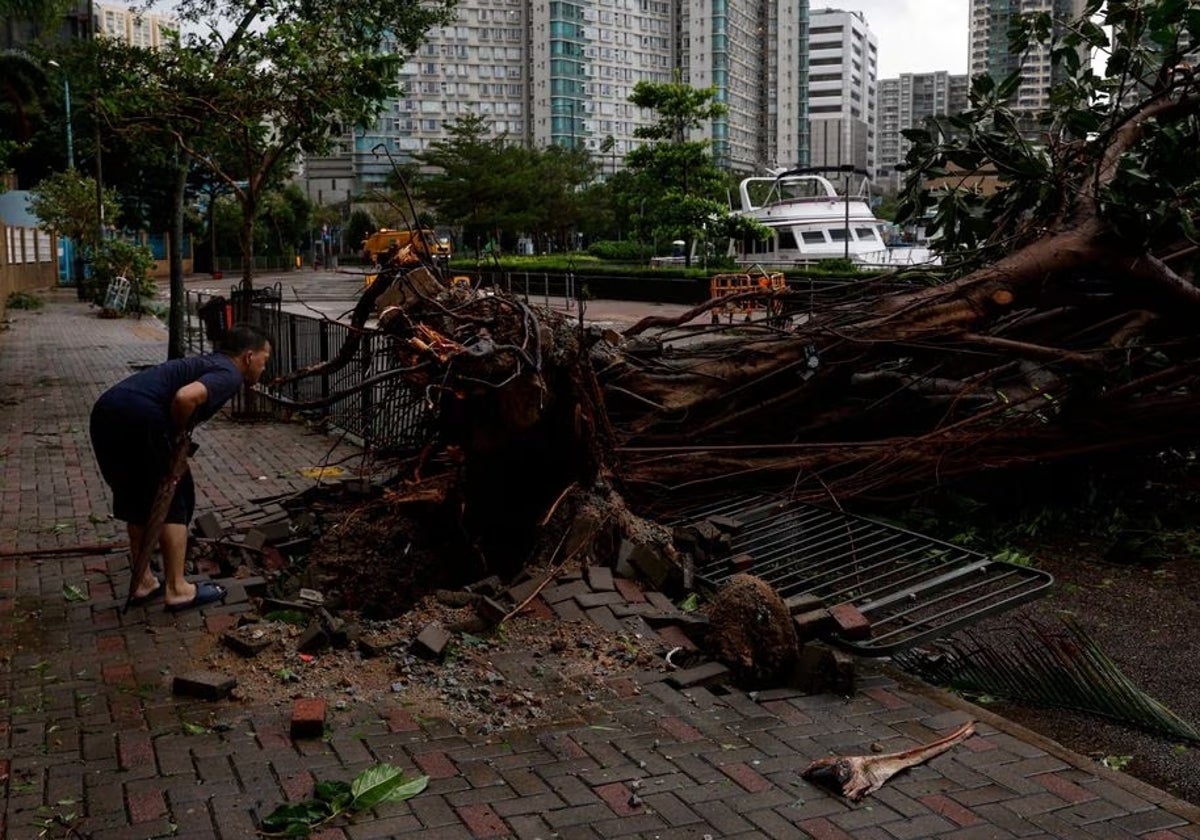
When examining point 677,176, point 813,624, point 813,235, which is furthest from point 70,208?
point 813,624

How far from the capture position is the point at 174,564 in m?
5.50

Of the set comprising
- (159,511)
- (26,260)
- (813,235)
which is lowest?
(159,511)

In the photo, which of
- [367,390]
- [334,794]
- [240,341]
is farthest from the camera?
[367,390]

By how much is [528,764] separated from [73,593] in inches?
119

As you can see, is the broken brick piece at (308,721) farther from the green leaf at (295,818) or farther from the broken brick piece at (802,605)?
the broken brick piece at (802,605)

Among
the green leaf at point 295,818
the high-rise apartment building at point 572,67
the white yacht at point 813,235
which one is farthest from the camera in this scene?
the high-rise apartment building at point 572,67

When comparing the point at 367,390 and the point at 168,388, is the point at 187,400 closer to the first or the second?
the point at 168,388

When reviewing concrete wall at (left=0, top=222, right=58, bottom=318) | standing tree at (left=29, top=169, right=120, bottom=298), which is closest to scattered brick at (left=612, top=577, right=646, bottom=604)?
concrete wall at (left=0, top=222, right=58, bottom=318)

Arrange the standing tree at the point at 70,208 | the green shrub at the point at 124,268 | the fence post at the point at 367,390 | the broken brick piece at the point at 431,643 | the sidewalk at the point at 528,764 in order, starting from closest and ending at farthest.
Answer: the sidewalk at the point at 528,764 < the broken brick piece at the point at 431,643 < the fence post at the point at 367,390 < the green shrub at the point at 124,268 < the standing tree at the point at 70,208

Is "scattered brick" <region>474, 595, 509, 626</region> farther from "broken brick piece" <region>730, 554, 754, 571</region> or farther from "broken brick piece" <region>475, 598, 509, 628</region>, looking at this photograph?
"broken brick piece" <region>730, 554, 754, 571</region>

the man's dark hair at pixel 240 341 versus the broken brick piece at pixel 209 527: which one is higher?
the man's dark hair at pixel 240 341

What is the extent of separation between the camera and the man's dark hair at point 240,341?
5.70 m

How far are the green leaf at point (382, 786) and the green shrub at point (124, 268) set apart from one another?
2945cm

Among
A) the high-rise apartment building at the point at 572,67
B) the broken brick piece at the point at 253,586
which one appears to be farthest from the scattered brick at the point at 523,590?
the high-rise apartment building at the point at 572,67
